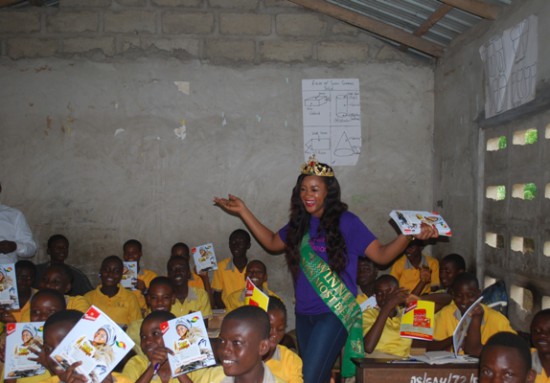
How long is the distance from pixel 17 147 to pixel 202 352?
15.0 ft

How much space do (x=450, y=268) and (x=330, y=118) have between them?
222cm

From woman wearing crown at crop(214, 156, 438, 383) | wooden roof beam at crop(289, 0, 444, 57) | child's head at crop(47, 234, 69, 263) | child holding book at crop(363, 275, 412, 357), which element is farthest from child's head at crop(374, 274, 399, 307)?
child's head at crop(47, 234, 69, 263)

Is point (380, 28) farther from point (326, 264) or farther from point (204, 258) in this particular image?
point (326, 264)

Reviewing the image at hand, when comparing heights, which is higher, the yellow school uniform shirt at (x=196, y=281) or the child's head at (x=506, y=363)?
the child's head at (x=506, y=363)

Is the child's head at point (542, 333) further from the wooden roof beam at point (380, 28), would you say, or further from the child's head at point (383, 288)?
the wooden roof beam at point (380, 28)

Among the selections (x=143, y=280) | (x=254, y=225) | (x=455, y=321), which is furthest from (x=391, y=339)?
(x=143, y=280)

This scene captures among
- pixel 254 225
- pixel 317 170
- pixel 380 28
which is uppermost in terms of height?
pixel 380 28

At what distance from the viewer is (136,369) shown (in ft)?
10.1

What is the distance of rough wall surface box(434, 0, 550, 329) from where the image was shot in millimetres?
3984

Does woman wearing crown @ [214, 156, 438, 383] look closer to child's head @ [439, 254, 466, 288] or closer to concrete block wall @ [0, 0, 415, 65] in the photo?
Answer: child's head @ [439, 254, 466, 288]

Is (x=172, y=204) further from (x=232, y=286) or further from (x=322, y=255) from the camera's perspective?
(x=322, y=255)

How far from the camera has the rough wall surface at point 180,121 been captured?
632 centimetres

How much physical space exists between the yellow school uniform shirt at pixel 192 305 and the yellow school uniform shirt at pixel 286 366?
1743 mm

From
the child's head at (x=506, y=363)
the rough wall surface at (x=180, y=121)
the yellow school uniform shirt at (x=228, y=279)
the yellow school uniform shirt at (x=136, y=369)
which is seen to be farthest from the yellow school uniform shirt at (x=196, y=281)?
the child's head at (x=506, y=363)
